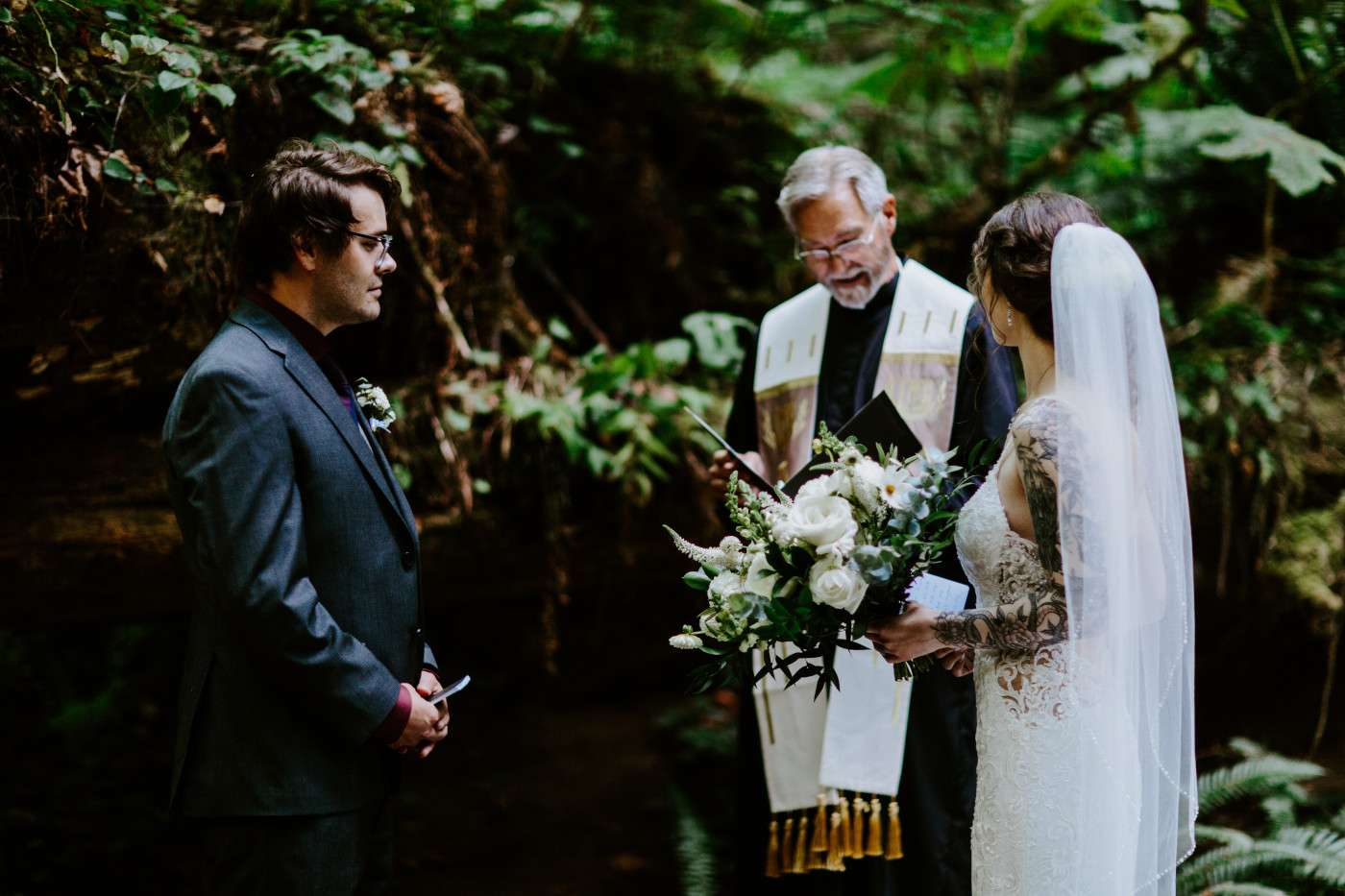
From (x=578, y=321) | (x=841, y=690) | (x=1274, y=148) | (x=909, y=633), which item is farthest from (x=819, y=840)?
(x=1274, y=148)

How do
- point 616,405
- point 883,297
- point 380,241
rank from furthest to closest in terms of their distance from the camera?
1. point 616,405
2. point 883,297
3. point 380,241

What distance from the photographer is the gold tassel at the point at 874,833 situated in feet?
8.84

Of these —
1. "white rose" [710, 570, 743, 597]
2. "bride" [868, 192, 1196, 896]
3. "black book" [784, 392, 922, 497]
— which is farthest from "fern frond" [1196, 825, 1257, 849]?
"white rose" [710, 570, 743, 597]

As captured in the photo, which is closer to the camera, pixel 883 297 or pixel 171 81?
pixel 171 81

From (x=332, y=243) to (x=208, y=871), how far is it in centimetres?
137

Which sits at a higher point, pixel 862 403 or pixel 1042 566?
pixel 862 403

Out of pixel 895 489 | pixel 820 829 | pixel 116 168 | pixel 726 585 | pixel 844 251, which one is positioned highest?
pixel 116 168

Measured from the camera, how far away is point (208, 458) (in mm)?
1818

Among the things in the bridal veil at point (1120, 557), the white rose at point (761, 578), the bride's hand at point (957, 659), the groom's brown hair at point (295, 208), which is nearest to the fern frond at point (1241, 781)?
the bridal veil at point (1120, 557)

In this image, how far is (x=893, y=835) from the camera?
2.70m

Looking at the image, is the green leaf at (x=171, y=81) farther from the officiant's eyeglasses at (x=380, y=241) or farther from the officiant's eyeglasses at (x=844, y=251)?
the officiant's eyeglasses at (x=844, y=251)

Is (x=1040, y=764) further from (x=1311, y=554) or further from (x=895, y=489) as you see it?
(x=1311, y=554)

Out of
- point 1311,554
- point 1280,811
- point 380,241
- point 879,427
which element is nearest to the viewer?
point 380,241

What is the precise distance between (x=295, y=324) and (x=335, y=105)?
1186mm
